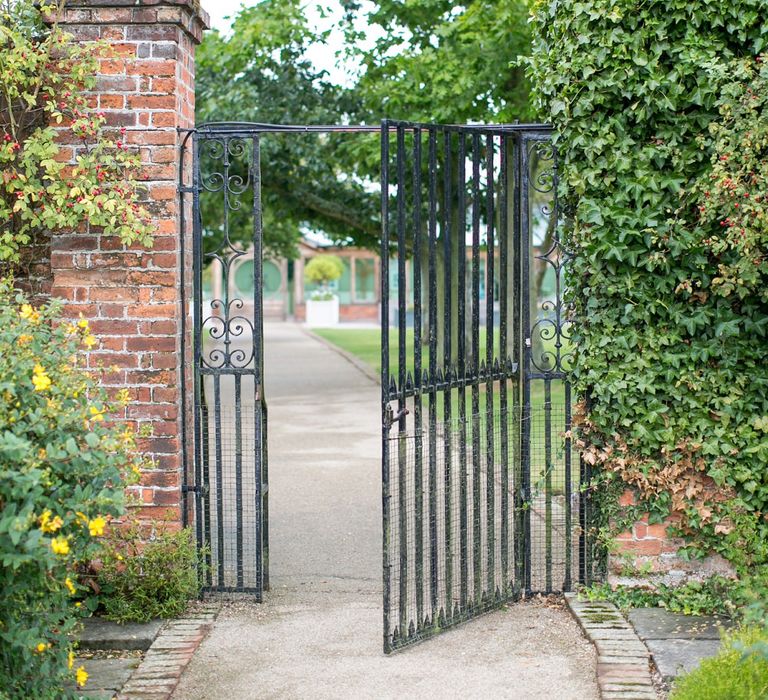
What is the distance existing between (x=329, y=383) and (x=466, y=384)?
14212mm

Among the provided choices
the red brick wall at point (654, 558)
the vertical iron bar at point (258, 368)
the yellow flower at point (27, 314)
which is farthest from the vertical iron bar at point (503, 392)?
the yellow flower at point (27, 314)

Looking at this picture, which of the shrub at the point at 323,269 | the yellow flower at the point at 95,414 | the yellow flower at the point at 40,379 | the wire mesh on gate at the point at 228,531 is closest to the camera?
the yellow flower at the point at 40,379

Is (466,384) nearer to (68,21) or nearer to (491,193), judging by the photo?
(491,193)

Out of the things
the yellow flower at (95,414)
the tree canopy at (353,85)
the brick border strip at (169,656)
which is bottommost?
the brick border strip at (169,656)

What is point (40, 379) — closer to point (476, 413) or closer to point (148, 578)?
point (148, 578)

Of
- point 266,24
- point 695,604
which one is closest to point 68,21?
point 695,604

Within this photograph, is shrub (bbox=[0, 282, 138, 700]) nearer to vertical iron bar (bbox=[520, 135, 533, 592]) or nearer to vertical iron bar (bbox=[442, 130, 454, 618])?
vertical iron bar (bbox=[442, 130, 454, 618])

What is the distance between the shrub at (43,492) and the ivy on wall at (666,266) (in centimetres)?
271

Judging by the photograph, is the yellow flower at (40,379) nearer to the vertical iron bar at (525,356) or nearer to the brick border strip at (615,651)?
the brick border strip at (615,651)

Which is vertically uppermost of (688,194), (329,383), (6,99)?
(6,99)

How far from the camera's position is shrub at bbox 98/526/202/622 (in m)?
5.72

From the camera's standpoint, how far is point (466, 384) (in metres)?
5.88

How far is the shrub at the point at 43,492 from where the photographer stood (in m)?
3.66

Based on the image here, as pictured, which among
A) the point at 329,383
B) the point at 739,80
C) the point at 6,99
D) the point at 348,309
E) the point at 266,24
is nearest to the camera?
the point at 739,80
